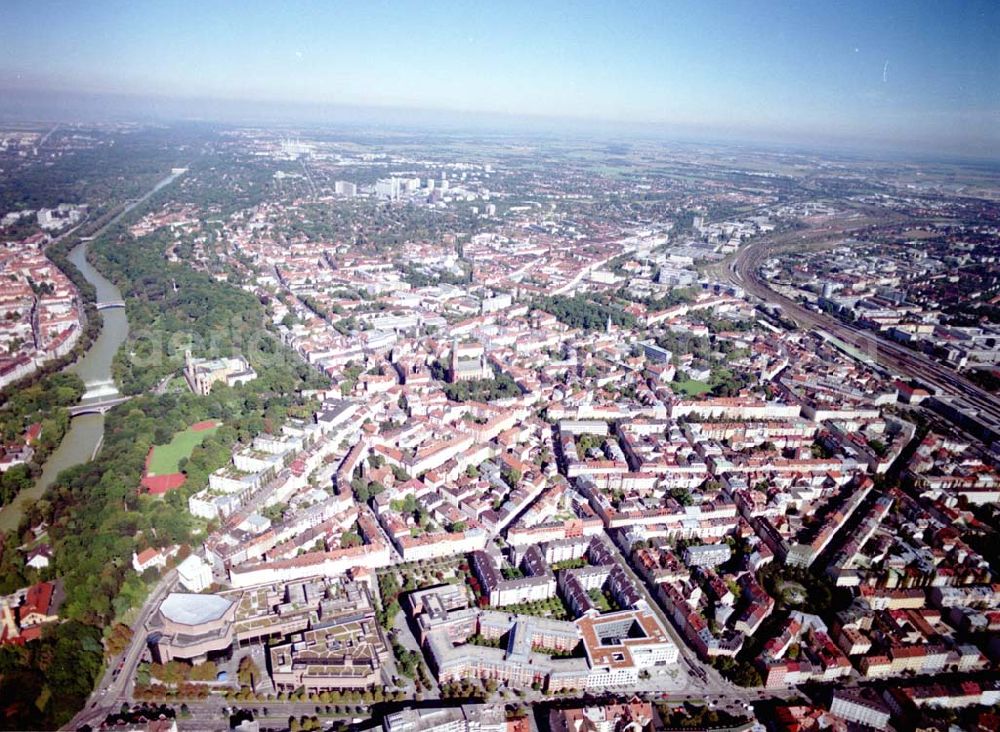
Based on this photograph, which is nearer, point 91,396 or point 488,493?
point 488,493

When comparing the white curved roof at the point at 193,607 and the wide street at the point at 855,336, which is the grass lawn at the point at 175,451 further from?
the wide street at the point at 855,336

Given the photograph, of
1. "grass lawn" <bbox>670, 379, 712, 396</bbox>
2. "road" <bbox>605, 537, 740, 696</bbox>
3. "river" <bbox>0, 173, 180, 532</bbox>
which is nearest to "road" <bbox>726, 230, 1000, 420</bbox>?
→ "grass lawn" <bbox>670, 379, 712, 396</bbox>

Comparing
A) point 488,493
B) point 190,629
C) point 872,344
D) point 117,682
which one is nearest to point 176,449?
point 190,629

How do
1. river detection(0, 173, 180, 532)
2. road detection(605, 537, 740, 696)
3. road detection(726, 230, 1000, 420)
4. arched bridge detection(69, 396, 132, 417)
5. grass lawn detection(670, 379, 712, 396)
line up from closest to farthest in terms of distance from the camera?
road detection(605, 537, 740, 696) < river detection(0, 173, 180, 532) < arched bridge detection(69, 396, 132, 417) < grass lawn detection(670, 379, 712, 396) < road detection(726, 230, 1000, 420)

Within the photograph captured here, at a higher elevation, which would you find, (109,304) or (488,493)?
(109,304)

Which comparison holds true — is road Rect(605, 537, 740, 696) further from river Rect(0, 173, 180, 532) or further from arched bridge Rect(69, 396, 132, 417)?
arched bridge Rect(69, 396, 132, 417)

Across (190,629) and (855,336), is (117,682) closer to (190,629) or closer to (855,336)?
(190,629)
